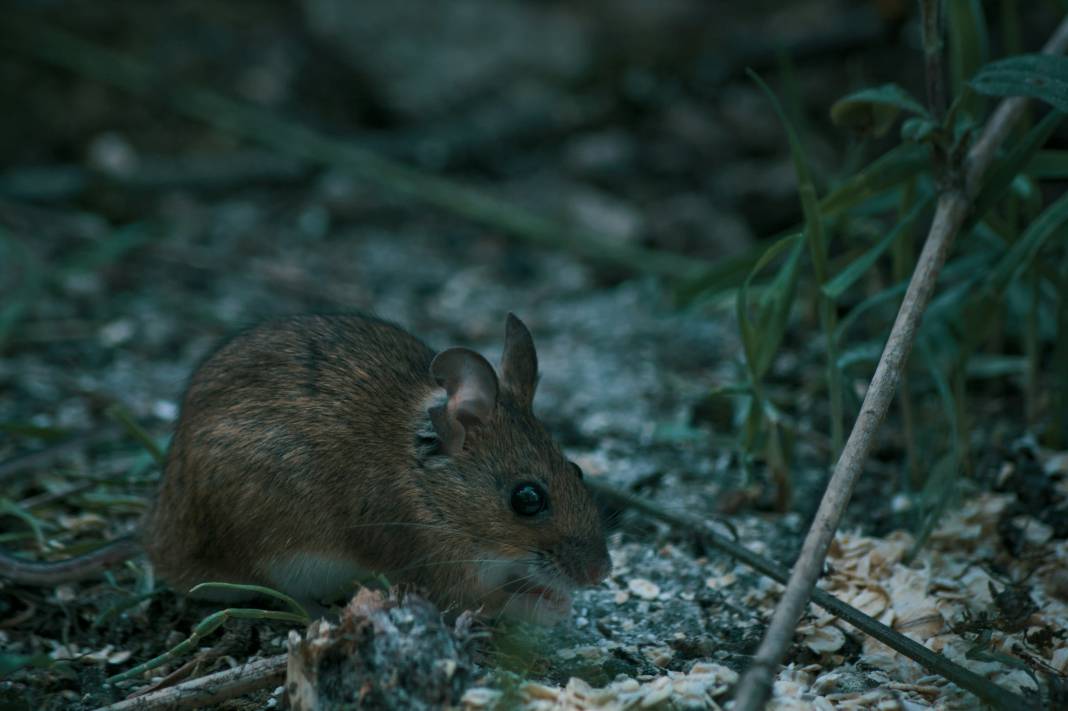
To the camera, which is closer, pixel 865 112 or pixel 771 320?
pixel 865 112

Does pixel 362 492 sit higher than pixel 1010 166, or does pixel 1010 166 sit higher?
pixel 1010 166

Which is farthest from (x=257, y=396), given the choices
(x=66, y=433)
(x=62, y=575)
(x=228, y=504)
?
(x=66, y=433)

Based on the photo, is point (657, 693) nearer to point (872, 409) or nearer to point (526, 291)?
point (872, 409)

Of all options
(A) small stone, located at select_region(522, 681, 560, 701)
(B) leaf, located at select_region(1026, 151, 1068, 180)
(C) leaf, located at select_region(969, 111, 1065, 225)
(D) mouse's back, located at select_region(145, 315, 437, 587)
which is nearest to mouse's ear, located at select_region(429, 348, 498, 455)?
(D) mouse's back, located at select_region(145, 315, 437, 587)

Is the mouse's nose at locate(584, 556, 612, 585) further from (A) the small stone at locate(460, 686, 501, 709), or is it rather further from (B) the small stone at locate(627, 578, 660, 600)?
(A) the small stone at locate(460, 686, 501, 709)

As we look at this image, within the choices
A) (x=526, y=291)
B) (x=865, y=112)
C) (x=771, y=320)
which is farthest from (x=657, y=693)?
(x=526, y=291)

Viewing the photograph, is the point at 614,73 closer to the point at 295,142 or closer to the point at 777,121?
the point at 777,121
